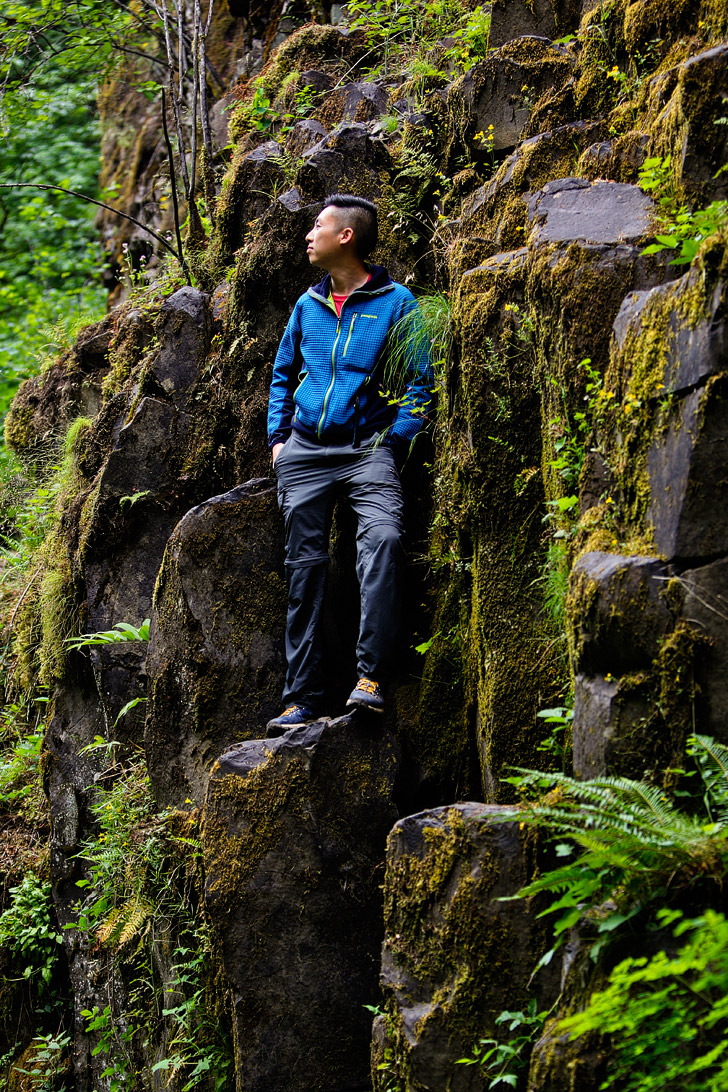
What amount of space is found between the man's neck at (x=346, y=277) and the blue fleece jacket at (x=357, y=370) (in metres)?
0.07

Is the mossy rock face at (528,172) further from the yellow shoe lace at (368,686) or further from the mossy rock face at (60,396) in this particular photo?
the mossy rock face at (60,396)

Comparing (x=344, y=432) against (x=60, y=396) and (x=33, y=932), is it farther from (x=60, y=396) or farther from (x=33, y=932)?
(x=60, y=396)

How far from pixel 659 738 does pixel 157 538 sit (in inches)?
191

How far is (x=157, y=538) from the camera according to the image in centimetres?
746

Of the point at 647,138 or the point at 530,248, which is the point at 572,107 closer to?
the point at 647,138

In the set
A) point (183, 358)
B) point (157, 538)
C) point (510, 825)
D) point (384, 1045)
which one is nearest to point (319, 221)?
point (183, 358)

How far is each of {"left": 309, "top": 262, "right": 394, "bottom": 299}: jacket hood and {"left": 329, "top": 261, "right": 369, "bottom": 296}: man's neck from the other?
0.05 meters

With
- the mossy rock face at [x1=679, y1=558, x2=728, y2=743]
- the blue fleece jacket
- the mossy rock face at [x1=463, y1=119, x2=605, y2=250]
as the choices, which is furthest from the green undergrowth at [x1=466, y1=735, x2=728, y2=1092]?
the mossy rock face at [x1=463, y1=119, x2=605, y2=250]

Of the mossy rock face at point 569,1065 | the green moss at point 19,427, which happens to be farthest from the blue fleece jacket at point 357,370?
the green moss at point 19,427

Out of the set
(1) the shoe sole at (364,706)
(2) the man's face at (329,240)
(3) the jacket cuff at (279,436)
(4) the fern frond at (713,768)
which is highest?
(2) the man's face at (329,240)

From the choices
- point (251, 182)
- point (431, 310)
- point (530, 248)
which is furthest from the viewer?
point (251, 182)

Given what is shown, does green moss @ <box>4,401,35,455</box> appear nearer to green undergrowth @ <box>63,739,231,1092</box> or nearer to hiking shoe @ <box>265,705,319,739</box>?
green undergrowth @ <box>63,739,231,1092</box>

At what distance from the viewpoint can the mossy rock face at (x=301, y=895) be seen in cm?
497

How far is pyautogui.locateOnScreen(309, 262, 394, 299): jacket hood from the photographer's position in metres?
5.94
